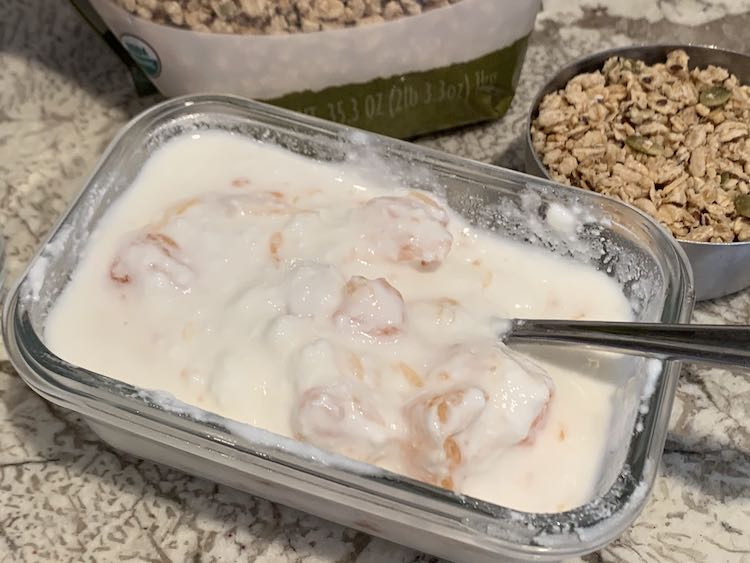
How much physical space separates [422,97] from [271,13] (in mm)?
197

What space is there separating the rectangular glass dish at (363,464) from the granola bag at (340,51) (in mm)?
66

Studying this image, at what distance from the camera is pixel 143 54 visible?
36.0 inches

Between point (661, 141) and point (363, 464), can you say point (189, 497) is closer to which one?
point (363, 464)

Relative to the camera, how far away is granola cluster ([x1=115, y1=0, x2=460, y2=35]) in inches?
33.7

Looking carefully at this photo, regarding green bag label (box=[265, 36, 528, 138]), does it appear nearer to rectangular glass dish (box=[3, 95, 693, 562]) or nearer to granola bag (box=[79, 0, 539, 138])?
granola bag (box=[79, 0, 539, 138])

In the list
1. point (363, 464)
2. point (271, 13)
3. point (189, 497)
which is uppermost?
point (271, 13)

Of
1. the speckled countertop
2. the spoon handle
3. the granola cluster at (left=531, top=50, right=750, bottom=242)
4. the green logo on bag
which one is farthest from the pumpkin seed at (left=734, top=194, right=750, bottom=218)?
the green logo on bag

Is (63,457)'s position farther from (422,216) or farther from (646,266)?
(646,266)

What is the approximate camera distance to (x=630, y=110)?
0.94 meters

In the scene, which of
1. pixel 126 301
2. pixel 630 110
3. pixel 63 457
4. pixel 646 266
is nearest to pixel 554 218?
pixel 646 266

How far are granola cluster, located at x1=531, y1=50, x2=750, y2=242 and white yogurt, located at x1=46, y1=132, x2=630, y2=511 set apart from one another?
135 mm

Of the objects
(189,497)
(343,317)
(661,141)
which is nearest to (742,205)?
(661,141)

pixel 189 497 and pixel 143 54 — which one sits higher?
pixel 143 54

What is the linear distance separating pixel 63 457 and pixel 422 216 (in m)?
0.39
